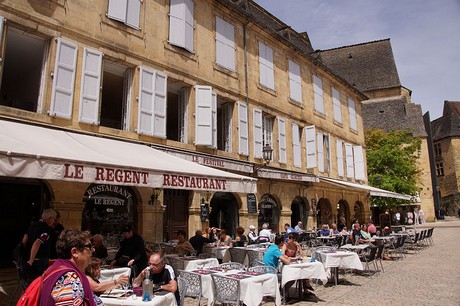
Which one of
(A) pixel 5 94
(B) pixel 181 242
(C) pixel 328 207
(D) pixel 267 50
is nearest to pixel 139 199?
(B) pixel 181 242

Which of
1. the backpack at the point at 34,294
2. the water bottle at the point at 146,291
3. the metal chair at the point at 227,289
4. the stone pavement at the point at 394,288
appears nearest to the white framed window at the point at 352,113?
the stone pavement at the point at 394,288

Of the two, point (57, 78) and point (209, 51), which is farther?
point (209, 51)

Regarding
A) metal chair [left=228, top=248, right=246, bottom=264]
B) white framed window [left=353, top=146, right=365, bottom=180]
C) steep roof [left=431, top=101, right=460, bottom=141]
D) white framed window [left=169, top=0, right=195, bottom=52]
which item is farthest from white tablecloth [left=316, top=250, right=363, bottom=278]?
steep roof [left=431, top=101, right=460, bottom=141]

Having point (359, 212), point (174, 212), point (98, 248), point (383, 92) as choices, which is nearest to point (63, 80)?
point (98, 248)

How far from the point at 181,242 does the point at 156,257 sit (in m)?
3.42

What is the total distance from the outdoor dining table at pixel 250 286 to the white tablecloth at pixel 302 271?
832 millimetres

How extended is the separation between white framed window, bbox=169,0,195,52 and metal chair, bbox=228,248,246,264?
583 cm

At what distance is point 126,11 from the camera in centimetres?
905

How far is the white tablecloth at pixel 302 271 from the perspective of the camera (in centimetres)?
585

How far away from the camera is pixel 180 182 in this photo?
5.80m

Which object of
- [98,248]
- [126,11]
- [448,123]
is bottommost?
[98,248]

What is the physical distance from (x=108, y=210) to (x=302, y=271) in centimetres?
475

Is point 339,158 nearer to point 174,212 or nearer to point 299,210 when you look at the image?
point 299,210

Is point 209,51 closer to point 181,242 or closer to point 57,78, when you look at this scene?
point 57,78
